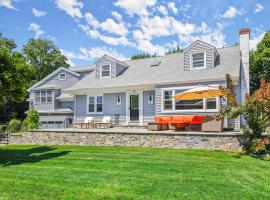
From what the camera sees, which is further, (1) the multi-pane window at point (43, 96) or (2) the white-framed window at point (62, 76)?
(2) the white-framed window at point (62, 76)

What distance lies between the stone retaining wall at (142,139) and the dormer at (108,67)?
763 centimetres

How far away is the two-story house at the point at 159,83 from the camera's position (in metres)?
16.9

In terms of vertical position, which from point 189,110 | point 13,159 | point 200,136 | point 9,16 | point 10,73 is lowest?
point 13,159

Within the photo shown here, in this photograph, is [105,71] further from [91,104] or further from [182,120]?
[182,120]

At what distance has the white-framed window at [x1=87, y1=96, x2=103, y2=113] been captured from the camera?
2153 centimetres

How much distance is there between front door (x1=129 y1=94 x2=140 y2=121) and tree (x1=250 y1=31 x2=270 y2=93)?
19139 millimetres

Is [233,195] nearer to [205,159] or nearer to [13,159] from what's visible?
[205,159]

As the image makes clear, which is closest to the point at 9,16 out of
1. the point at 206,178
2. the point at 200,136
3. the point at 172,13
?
the point at 172,13

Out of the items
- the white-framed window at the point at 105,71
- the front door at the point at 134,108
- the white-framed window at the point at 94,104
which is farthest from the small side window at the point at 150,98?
the white-framed window at the point at 105,71

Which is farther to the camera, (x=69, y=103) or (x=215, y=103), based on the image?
(x=69, y=103)

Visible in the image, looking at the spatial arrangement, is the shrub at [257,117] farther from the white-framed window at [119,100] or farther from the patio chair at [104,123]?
the white-framed window at [119,100]

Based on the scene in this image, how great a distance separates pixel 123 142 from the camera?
13805 millimetres

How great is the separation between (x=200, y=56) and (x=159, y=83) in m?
3.25

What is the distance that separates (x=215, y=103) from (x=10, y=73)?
1103 cm
